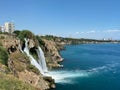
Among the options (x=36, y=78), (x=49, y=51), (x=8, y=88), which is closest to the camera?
(x=8, y=88)

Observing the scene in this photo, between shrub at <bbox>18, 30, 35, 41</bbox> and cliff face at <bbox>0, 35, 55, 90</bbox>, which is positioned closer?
cliff face at <bbox>0, 35, 55, 90</bbox>

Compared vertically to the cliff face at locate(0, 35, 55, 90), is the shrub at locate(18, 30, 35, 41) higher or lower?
higher

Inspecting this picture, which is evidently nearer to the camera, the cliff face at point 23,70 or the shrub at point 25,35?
the cliff face at point 23,70

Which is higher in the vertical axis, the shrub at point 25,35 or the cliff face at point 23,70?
the shrub at point 25,35

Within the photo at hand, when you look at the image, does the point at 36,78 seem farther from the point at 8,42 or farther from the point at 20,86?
the point at 20,86

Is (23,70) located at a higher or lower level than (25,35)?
lower

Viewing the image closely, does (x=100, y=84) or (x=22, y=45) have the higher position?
(x=22, y=45)

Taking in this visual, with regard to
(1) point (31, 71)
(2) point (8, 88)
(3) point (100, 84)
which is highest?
(2) point (8, 88)

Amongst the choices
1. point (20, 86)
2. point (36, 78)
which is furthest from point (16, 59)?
point (20, 86)

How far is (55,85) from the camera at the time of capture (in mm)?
52000

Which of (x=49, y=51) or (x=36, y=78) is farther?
(x=49, y=51)

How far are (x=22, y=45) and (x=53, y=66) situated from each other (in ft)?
52.6

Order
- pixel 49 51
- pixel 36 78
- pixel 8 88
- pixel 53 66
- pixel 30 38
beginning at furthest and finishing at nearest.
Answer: pixel 49 51 → pixel 53 66 → pixel 30 38 → pixel 36 78 → pixel 8 88

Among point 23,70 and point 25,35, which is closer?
point 23,70
